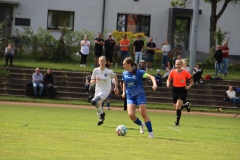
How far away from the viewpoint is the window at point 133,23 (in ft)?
157

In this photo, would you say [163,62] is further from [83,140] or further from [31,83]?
[83,140]

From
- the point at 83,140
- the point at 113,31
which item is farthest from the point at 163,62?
the point at 83,140

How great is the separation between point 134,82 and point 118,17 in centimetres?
3269

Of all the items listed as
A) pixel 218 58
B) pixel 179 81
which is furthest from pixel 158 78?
pixel 179 81

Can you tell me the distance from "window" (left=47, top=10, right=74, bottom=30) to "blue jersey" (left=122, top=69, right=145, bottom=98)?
31817mm

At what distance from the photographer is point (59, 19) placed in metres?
46.9

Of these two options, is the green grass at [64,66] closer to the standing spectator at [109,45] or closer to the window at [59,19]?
the standing spectator at [109,45]

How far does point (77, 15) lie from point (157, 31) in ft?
20.3

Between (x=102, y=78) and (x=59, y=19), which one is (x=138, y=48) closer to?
(x=59, y=19)

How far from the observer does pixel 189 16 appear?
4962cm

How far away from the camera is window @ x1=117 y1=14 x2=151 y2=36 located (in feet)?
157

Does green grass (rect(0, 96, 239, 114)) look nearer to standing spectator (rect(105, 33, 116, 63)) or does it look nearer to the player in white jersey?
standing spectator (rect(105, 33, 116, 63))

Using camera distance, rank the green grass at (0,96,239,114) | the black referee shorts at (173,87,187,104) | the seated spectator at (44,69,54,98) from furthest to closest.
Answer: the seated spectator at (44,69,54,98) < the green grass at (0,96,239,114) < the black referee shorts at (173,87,187,104)

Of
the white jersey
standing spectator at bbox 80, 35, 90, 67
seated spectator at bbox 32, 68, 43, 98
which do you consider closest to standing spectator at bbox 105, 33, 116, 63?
standing spectator at bbox 80, 35, 90, 67
